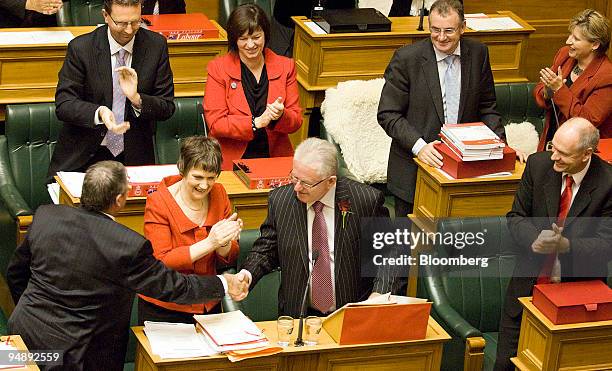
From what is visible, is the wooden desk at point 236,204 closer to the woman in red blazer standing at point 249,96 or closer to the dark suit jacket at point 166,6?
the woman in red blazer standing at point 249,96

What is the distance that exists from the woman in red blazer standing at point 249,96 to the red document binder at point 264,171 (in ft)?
0.42

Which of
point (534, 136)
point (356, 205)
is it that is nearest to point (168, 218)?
point (356, 205)

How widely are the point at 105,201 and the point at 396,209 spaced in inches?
82.5

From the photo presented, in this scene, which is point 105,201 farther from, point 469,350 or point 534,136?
point 534,136

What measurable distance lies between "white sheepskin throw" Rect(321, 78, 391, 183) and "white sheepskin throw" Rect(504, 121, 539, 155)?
2.30ft

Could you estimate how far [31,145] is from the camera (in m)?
6.12

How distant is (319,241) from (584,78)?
1977 mm

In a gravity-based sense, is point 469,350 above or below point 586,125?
below

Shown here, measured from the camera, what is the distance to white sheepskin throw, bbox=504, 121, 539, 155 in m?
6.75

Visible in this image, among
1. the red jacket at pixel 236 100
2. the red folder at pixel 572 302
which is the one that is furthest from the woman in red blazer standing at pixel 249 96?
the red folder at pixel 572 302

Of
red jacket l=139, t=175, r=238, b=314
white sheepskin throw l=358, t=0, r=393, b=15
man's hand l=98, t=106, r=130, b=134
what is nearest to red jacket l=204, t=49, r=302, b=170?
man's hand l=98, t=106, r=130, b=134

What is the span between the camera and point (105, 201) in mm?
4156

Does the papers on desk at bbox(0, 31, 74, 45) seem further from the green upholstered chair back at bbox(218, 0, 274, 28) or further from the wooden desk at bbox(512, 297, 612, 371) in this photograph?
the wooden desk at bbox(512, 297, 612, 371)

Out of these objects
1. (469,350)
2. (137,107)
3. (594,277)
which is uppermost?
(137,107)
